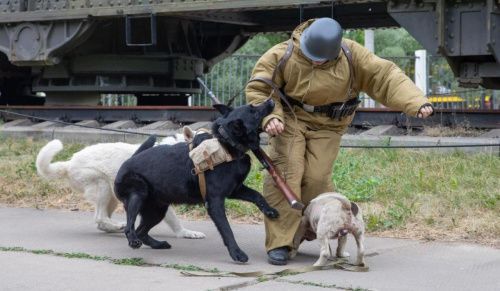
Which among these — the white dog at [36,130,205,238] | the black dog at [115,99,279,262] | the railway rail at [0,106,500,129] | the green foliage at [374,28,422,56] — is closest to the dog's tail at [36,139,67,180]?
the white dog at [36,130,205,238]

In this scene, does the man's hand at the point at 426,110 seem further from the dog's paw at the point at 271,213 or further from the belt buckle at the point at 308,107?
the dog's paw at the point at 271,213

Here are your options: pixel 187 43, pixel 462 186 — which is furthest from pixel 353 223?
pixel 187 43

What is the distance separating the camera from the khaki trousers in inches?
262

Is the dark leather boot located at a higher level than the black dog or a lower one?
lower

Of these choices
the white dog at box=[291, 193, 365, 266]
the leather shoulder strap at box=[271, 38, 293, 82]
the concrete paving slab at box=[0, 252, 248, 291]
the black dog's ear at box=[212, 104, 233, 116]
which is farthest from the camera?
the leather shoulder strap at box=[271, 38, 293, 82]

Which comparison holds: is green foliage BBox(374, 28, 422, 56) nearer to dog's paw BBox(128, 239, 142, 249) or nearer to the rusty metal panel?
the rusty metal panel

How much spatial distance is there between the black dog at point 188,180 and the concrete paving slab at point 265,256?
0.77ft

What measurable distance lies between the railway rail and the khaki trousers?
16.4 feet

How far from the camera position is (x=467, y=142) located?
10586mm

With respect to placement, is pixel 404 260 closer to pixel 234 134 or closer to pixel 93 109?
pixel 234 134

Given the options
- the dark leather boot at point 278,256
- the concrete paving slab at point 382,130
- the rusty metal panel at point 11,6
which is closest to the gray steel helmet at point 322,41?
the dark leather boot at point 278,256

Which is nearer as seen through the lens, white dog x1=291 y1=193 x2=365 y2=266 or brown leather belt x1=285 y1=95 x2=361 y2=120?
white dog x1=291 y1=193 x2=365 y2=266

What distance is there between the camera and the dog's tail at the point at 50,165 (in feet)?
25.6

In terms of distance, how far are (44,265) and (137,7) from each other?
823cm
